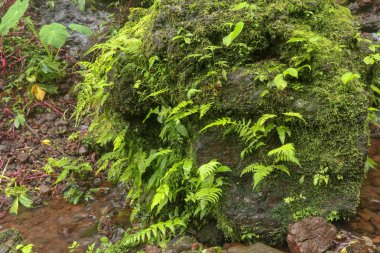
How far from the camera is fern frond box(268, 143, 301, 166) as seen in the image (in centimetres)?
334

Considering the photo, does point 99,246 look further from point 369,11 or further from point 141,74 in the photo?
point 369,11

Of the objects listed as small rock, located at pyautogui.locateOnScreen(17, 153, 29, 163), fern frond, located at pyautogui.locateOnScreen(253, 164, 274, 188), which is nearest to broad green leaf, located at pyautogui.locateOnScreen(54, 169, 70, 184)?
small rock, located at pyautogui.locateOnScreen(17, 153, 29, 163)

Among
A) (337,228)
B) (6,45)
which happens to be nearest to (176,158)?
(337,228)

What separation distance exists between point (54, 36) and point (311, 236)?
221 inches

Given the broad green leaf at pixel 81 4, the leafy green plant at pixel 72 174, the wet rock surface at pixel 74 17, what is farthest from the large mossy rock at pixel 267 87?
the broad green leaf at pixel 81 4

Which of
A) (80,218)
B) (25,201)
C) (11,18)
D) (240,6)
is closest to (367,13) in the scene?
(240,6)

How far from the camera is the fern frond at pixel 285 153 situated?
3.34m

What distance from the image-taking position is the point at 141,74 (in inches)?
165

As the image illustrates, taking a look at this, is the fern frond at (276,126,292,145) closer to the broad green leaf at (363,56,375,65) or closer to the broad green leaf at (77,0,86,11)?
the broad green leaf at (363,56,375,65)

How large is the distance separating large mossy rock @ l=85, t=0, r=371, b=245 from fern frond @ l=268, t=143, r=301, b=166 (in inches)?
5.6

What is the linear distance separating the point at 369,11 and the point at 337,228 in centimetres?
612

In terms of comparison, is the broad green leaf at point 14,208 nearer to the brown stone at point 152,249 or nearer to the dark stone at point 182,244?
the brown stone at point 152,249

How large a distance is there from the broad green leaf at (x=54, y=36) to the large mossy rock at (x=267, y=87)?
119 inches

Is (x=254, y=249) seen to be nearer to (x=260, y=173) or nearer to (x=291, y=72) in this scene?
(x=260, y=173)
